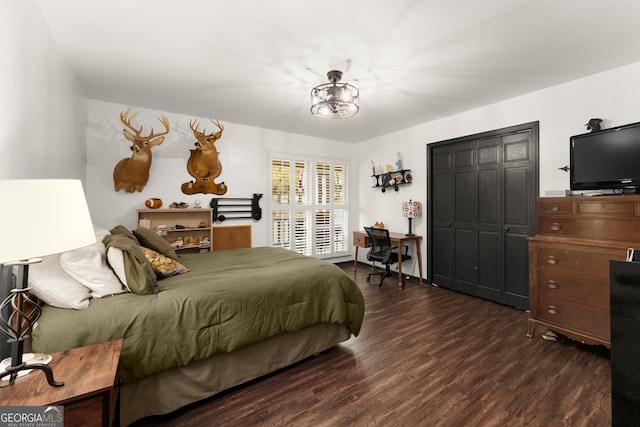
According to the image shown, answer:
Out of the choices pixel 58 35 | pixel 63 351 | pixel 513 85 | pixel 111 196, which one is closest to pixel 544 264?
pixel 513 85

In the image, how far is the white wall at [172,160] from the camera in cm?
373

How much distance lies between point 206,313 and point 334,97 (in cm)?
217

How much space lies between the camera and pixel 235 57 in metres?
2.58

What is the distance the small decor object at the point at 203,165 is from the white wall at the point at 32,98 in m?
1.54

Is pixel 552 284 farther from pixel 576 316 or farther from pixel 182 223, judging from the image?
pixel 182 223

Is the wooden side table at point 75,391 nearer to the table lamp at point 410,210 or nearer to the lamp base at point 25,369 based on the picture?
the lamp base at point 25,369

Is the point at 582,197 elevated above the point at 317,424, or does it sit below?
above

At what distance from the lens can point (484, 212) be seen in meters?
3.89

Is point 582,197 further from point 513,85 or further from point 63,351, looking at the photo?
point 63,351

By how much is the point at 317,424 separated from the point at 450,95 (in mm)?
3646

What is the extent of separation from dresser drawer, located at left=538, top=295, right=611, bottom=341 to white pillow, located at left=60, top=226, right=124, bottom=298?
11.6 feet

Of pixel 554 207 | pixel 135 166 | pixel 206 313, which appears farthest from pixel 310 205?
pixel 206 313

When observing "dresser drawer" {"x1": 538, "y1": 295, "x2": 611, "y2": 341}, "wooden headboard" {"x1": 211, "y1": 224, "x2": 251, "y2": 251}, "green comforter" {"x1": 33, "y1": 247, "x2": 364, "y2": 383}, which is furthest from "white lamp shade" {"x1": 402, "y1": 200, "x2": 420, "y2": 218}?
"wooden headboard" {"x1": 211, "y1": 224, "x2": 251, "y2": 251}

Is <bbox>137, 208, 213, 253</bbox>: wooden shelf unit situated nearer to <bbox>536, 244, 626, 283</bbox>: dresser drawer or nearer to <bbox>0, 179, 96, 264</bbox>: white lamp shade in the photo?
<bbox>0, 179, 96, 264</bbox>: white lamp shade
